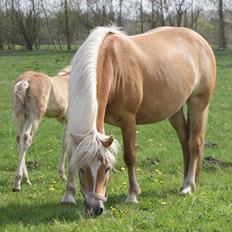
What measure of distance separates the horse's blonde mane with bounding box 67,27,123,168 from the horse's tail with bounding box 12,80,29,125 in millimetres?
1932

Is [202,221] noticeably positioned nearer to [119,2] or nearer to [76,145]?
[76,145]

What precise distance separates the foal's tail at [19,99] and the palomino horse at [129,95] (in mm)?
1639

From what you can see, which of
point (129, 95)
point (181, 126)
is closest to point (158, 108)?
point (129, 95)

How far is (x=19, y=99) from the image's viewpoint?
695cm

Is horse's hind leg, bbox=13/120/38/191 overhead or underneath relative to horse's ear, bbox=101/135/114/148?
underneath

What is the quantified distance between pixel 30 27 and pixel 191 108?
49.5m

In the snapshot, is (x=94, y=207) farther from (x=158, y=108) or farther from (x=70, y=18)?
(x=70, y=18)

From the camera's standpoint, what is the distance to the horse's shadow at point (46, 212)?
521 centimetres

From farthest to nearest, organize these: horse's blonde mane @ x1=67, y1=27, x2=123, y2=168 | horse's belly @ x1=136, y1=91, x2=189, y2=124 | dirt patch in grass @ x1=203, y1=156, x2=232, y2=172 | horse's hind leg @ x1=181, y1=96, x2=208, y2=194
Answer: dirt patch in grass @ x1=203, y1=156, x2=232, y2=172
horse's hind leg @ x1=181, y1=96, x2=208, y2=194
horse's belly @ x1=136, y1=91, x2=189, y2=124
horse's blonde mane @ x1=67, y1=27, x2=123, y2=168

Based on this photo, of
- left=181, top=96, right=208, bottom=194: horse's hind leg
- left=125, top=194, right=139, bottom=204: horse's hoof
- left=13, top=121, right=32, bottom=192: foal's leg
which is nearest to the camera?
left=125, top=194, right=139, bottom=204: horse's hoof

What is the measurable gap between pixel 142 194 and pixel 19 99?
2246 mm

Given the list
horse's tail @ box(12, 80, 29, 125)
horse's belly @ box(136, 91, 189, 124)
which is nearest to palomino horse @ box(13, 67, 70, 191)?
horse's tail @ box(12, 80, 29, 125)

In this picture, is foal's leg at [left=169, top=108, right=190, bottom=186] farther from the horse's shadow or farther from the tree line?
A: the tree line

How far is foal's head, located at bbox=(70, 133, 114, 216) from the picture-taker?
466cm
